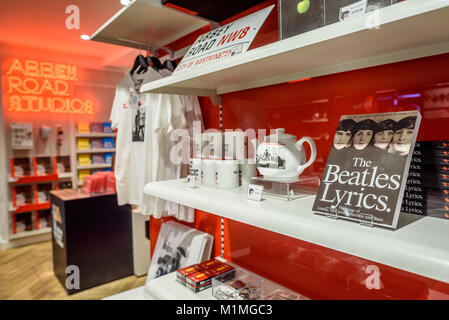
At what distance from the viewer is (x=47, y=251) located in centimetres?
404

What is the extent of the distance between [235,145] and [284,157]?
0.31m

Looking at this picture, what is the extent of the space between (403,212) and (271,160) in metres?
0.38

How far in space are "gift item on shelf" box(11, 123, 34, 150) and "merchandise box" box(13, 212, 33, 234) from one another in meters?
0.97

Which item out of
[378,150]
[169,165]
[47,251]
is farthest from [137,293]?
[47,251]

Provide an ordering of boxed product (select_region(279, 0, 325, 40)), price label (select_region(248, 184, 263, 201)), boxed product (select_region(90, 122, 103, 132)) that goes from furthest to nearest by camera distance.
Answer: boxed product (select_region(90, 122, 103, 132)), price label (select_region(248, 184, 263, 201)), boxed product (select_region(279, 0, 325, 40))

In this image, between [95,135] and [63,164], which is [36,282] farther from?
[95,135]

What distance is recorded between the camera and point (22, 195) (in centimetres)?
428

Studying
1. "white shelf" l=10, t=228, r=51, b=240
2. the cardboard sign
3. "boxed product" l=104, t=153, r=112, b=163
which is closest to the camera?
the cardboard sign

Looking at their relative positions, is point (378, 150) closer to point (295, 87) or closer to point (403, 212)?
point (403, 212)

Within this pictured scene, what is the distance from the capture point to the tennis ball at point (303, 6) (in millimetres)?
804

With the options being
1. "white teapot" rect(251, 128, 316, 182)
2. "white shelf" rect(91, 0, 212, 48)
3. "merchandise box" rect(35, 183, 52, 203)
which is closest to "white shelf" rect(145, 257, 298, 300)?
"white teapot" rect(251, 128, 316, 182)

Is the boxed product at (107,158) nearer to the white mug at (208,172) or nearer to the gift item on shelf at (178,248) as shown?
the gift item on shelf at (178,248)

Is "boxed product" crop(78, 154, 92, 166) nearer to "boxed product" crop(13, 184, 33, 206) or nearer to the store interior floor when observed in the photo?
"boxed product" crop(13, 184, 33, 206)

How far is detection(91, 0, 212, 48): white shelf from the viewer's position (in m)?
1.37
